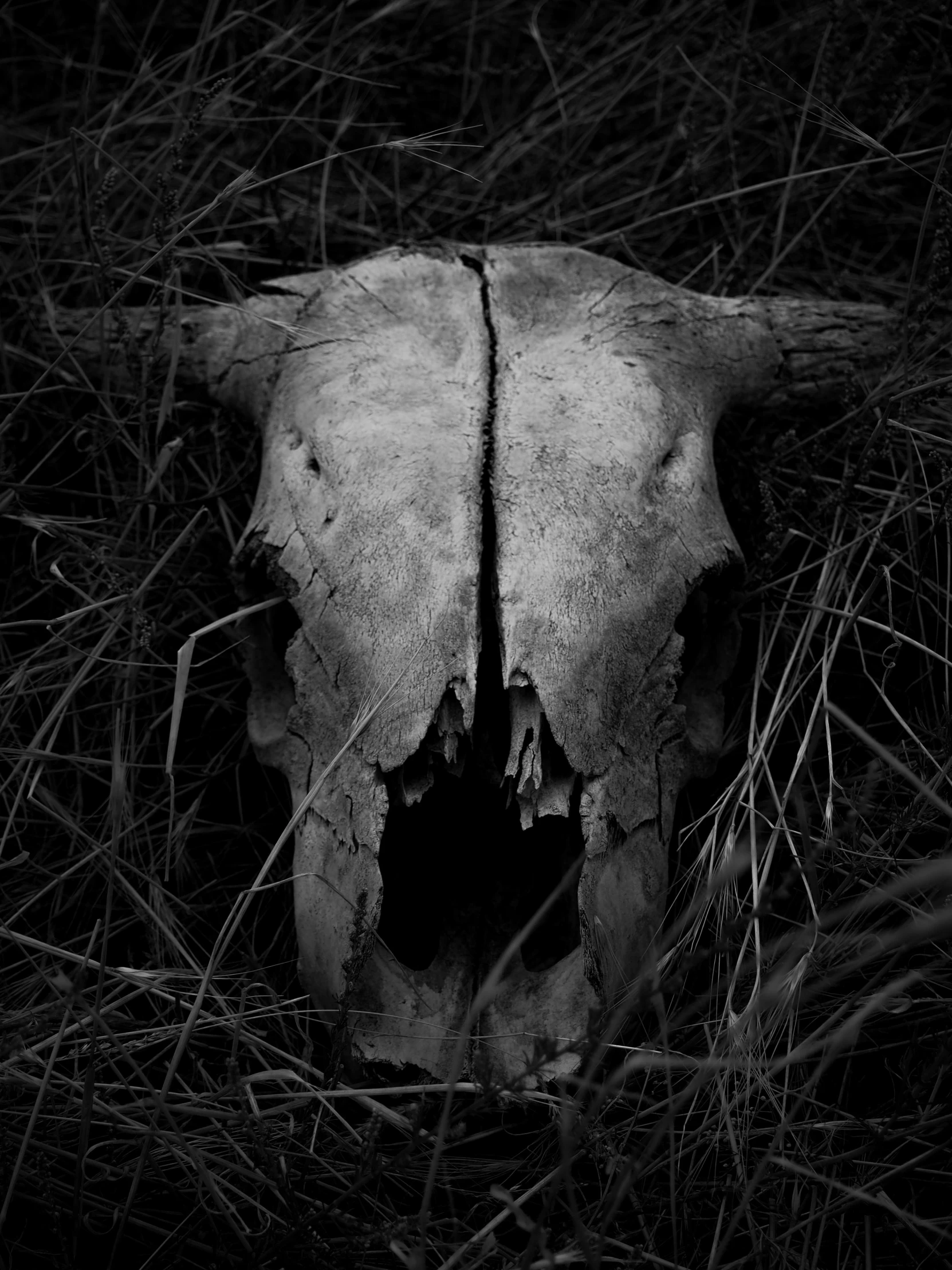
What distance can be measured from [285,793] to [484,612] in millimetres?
787

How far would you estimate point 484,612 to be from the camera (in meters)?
1.87

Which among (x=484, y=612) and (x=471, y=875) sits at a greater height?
(x=484, y=612)

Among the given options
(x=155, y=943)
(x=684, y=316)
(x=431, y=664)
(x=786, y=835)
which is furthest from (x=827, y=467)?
(x=155, y=943)

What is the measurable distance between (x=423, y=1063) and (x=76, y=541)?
4.03 feet

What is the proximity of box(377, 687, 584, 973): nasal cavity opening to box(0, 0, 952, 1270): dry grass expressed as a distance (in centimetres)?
21

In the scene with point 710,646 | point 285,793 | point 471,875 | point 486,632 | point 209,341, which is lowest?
point 285,793

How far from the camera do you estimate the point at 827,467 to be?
110 inches

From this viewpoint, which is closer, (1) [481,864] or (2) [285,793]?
(1) [481,864]

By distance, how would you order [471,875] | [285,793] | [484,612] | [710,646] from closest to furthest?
[484,612] < [471,875] < [710,646] < [285,793]

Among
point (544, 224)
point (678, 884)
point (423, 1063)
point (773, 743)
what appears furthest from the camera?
point (544, 224)

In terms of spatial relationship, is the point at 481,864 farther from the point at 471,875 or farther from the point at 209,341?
the point at 209,341

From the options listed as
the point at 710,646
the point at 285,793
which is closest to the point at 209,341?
the point at 285,793

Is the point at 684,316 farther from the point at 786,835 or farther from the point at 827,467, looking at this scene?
the point at 786,835

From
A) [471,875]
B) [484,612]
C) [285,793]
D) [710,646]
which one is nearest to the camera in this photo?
[484,612]
